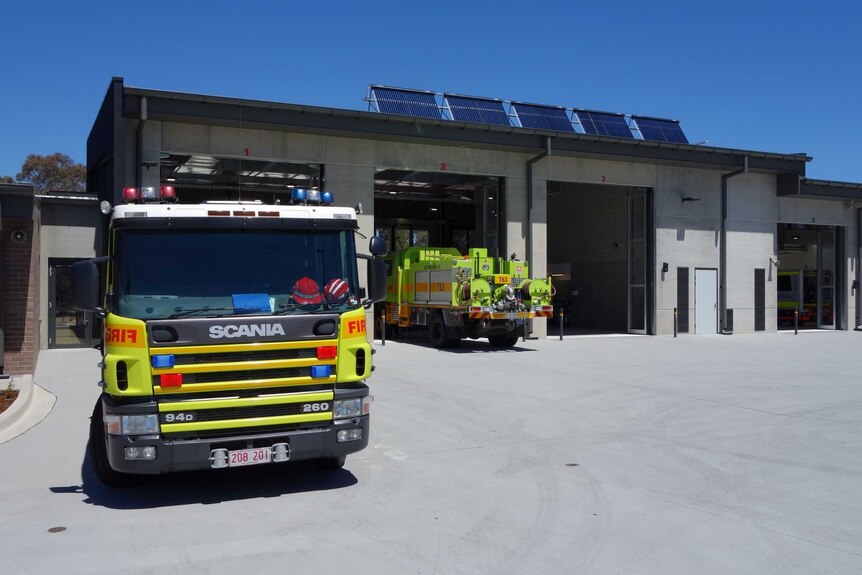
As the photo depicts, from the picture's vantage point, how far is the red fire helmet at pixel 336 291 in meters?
7.11

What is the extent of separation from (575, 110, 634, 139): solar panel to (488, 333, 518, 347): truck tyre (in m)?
9.02

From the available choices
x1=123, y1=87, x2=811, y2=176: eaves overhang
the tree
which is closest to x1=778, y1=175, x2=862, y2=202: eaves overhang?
x1=123, y1=87, x2=811, y2=176: eaves overhang

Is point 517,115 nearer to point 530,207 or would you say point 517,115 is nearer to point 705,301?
point 530,207

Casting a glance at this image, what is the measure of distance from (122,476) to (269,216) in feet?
9.13

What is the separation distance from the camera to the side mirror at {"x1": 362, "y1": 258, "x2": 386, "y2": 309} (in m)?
7.56

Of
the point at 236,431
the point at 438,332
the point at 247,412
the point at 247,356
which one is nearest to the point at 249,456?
the point at 236,431

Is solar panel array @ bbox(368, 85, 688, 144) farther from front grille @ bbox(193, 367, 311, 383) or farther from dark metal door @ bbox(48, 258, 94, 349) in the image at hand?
front grille @ bbox(193, 367, 311, 383)

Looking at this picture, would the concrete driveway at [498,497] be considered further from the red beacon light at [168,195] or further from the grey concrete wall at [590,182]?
the grey concrete wall at [590,182]

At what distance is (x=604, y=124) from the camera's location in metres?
27.5

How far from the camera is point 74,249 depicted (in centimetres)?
1984

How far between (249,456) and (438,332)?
1498 cm

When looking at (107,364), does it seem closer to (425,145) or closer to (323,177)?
(323,177)

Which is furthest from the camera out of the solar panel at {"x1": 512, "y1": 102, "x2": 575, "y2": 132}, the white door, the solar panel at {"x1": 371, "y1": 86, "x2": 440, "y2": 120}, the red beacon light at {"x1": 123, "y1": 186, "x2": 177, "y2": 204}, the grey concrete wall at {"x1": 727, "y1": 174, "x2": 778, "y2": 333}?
the grey concrete wall at {"x1": 727, "y1": 174, "x2": 778, "y2": 333}

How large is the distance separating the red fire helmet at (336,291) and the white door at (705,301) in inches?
928
